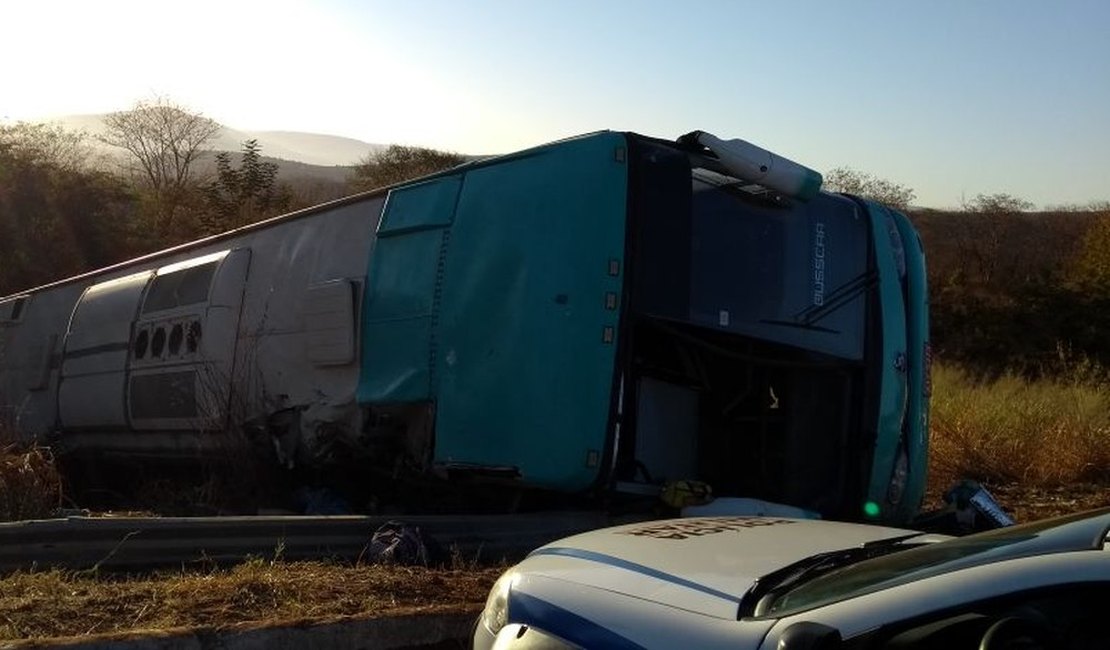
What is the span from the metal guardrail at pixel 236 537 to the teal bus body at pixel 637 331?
13.3 inches

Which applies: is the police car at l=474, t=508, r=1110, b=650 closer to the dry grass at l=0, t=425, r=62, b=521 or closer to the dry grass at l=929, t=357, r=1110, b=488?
the dry grass at l=0, t=425, r=62, b=521

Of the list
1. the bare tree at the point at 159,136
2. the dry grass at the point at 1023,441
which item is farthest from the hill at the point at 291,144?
the dry grass at the point at 1023,441

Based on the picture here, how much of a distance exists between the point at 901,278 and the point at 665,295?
5.73 feet

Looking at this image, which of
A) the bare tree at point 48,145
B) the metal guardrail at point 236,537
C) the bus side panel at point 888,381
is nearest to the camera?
the metal guardrail at point 236,537

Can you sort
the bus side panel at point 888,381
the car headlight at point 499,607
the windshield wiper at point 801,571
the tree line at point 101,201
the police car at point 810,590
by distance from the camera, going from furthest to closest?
the tree line at point 101,201, the bus side panel at point 888,381, the car headlight at point 499,607, the windshield wiper at point 801,571, the police car at point 810,590

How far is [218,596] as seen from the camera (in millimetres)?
4898

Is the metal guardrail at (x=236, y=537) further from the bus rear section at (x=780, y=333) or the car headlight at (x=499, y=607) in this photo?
the car headlight at (x=499, y=607)

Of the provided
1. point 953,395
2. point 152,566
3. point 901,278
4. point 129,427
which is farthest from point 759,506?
point 953,395

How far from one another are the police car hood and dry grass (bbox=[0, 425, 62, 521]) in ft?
16.3

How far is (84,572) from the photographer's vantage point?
5.53 meters

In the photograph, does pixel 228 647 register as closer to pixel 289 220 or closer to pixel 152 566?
pixel 152 566

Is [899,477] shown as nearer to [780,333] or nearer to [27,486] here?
[780,333]

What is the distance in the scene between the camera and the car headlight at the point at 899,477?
23.5ft

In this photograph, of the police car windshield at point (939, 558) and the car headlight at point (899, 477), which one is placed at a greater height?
the police car windshield at point (939, 558)
